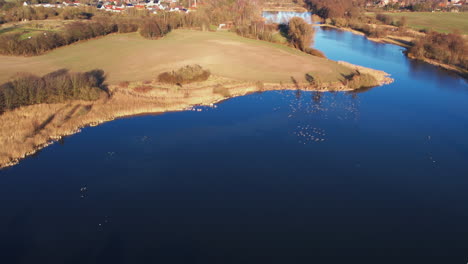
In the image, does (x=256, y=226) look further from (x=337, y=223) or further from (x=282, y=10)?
(x=282, y=10)

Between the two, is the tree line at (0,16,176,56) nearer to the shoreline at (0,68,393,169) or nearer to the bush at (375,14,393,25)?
the shoreline at (0,68,393,169)

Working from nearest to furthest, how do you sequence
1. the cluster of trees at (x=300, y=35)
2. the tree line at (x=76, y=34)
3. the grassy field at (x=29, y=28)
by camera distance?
the tree line at (x=76, y=34) < the grassy field at (x=29, y=28) < the cluster of trees at (x=300, y=35)

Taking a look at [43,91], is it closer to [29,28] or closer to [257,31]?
[29,28]

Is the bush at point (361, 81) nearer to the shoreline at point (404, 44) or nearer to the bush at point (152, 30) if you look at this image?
the shoreline at point (404, 44)

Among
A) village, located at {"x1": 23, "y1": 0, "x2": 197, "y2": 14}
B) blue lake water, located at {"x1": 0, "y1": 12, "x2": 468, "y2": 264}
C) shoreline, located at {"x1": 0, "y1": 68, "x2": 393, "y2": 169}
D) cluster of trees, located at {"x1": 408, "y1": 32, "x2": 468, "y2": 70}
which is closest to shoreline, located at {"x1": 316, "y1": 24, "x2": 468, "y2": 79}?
cluster of trees, located at {"x1": 408, "y1": 32, "x2": 468, "y2": 70}

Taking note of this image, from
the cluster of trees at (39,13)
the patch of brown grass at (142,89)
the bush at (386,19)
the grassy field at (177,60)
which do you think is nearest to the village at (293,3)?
the cluster of trees at (39,13)

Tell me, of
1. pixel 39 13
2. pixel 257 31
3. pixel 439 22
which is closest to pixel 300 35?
pixel 257 31

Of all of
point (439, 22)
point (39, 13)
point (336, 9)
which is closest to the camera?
point (39, 13)

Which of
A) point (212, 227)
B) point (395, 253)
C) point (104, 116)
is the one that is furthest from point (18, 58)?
point (395, 253)
